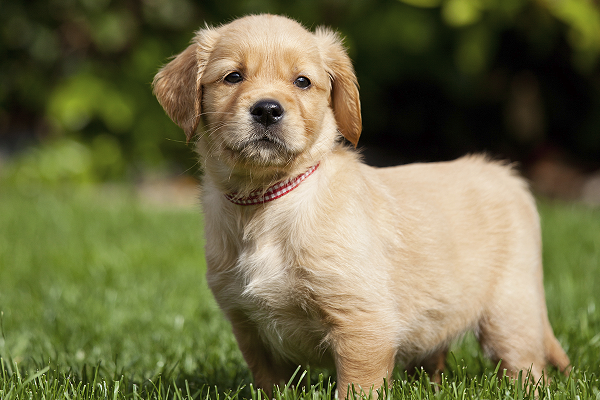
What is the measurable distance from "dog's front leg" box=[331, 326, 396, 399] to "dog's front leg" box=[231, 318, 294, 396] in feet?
1.42

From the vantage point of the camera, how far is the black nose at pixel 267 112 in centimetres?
253

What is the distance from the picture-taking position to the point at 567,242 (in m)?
5.82

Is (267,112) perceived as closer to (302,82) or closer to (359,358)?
(302,82)

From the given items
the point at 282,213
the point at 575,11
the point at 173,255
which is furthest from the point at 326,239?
the point at 575,11

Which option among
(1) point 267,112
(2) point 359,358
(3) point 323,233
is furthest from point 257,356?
(1) point 267,112

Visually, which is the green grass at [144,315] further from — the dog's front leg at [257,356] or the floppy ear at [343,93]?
the floppy ear at [343,93]

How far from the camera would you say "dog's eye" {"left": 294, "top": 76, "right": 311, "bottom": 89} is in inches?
108

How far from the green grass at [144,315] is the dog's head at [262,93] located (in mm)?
1009

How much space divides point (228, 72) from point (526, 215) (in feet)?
5.77

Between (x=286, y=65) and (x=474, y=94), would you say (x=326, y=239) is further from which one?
(x=474, y=94)

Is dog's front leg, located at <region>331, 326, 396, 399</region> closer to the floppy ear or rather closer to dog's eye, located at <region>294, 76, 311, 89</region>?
the floppy ear

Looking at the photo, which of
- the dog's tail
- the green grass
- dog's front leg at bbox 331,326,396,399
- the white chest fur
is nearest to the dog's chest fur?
the white chest fur

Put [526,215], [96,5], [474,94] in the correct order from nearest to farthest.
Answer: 1. [526,215]
2. [96,5]
3. [474,94]

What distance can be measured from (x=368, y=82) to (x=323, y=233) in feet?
22.7
